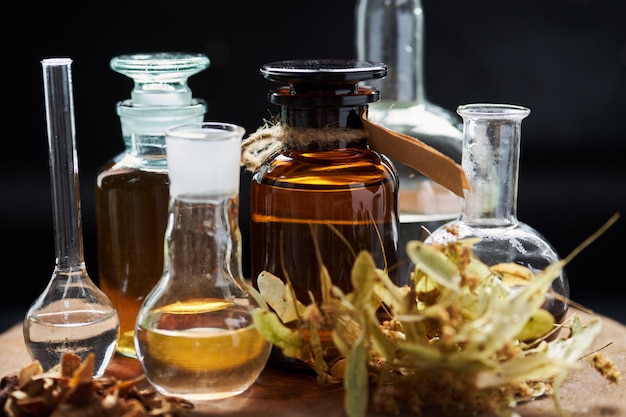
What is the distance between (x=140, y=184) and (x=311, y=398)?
23 centimetres

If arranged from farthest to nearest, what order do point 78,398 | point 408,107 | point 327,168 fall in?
point 408,107
point 327,168
point 78,398

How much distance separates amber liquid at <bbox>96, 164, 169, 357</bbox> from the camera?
2.77 feet

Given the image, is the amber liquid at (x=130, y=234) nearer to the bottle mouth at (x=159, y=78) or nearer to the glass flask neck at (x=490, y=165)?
the bottle mouth at (x=159, y=78)

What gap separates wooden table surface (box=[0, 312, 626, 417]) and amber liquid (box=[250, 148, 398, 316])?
2.7 inches

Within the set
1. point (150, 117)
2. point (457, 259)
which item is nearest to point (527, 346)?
point (457, 259)

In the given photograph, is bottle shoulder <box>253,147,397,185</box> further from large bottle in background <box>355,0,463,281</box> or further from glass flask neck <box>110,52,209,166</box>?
large bottle in background <box>355,0,463,281</box>

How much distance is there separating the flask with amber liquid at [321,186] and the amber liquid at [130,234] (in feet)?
0.30

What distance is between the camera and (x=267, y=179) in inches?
31.5

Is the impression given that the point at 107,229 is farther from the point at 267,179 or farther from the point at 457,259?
the point at 457,259

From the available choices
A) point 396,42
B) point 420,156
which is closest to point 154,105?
point 420,156

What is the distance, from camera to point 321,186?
78 cm

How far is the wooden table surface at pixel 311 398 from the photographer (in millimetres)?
733

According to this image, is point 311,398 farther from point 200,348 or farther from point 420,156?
point 420,156

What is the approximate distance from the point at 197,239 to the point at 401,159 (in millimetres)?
175
